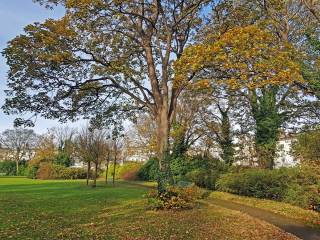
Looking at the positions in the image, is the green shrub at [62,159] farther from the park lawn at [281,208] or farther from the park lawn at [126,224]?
the park lawn at [126,224]

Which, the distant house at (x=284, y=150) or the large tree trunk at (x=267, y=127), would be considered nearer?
the distant house at (x=284, y=150)

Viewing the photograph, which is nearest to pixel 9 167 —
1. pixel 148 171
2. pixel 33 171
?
pixel 33 171

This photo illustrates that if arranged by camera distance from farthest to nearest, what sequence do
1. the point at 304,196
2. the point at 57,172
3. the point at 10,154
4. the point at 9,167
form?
the point at 10,154 < the point at 9,167 < the point at 57,172 < the point at 304,196

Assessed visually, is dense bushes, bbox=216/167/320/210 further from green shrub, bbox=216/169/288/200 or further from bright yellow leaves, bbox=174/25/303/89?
bright yellow leaves, bbox=174/25/303/89

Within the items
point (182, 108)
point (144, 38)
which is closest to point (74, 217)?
point (144, 38)

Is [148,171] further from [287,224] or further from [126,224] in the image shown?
[126,224]

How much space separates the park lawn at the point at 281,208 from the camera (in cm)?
1469

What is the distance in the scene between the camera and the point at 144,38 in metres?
18.8

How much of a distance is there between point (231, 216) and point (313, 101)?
15192 millimetres

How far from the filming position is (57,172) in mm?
53125

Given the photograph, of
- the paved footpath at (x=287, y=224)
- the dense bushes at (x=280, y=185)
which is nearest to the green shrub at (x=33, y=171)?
the dense bushes at (x=280, y=185)

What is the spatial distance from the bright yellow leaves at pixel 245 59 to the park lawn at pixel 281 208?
5.54 metres

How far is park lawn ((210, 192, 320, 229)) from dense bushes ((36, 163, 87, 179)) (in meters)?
33.4

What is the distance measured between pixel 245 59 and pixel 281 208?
7379 mm
